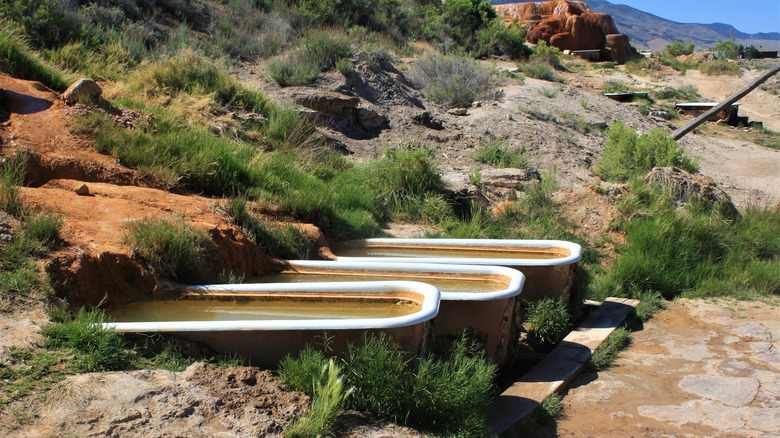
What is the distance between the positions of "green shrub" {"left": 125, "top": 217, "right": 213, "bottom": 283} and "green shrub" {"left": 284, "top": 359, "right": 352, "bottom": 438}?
161 centimetres

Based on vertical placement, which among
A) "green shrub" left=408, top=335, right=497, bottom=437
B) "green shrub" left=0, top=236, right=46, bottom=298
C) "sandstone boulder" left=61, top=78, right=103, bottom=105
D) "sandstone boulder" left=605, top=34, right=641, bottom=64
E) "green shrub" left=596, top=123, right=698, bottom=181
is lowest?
"green shrub" left=408, top=335, right=497, bottom=437

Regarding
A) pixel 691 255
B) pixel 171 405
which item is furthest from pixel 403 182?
pixel 171 405

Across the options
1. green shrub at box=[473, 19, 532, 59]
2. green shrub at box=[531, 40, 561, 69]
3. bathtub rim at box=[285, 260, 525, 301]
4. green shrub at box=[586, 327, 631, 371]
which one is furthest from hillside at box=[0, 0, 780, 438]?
green shrub at box=[531, 40, 561, 69]

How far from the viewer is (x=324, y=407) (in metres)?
2.86

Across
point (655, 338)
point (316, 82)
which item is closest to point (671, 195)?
point (655, 338)

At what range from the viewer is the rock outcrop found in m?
33.5

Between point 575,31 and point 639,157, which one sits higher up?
point 575,31

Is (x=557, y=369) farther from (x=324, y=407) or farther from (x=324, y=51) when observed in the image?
(x=324, y=51)

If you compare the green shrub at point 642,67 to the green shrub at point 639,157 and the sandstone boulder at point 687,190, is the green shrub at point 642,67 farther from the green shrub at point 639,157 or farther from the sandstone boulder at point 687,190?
the sandstone boulder at point 687,190

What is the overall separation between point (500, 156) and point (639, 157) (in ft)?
7.04

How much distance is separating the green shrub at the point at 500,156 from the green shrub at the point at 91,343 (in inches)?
Answer: 297

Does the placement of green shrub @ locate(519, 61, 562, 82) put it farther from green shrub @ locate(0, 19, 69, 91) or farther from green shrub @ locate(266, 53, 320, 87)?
green shrub @ locate(0, 19, 69, 91)

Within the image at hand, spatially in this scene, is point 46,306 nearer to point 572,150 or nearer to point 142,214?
point 142,214

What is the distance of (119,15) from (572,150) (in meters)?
8.63
